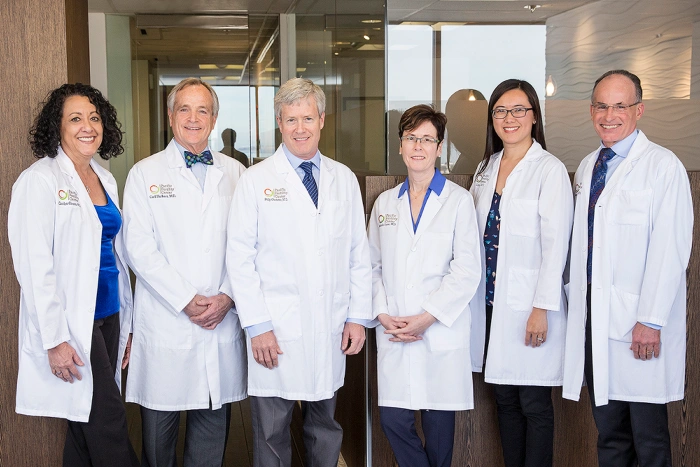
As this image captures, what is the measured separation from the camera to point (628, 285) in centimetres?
249

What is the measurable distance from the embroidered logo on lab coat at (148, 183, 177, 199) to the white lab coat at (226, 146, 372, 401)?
0.89 feet

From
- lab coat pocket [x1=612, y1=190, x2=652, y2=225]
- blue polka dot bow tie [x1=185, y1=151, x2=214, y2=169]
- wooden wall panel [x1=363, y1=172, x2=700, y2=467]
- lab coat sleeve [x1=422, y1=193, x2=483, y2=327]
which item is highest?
blue polka dot bow tie [x1=185, y1=151, x2=214, y2=169]

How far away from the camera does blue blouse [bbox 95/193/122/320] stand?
248 centimetres

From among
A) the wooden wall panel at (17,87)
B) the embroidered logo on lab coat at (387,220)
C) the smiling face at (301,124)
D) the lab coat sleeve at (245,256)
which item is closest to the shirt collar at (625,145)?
the embroidered logo on lab coat at (387,220)

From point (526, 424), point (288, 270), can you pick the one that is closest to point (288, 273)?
point (288, 270)

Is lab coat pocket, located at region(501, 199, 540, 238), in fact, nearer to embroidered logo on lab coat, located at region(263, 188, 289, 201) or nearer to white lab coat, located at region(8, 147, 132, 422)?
embroidered logo on lab coat, located at region(263, 188, 289, 201)

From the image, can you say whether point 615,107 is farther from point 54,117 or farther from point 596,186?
point 54,117

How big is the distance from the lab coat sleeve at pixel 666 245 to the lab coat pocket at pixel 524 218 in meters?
0.41

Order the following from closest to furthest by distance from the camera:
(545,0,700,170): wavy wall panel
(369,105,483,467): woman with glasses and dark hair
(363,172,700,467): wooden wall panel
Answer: (369,105,483,467): woman with glasses and dark hair, (363,172,700,467): wooden wall panel, (545,0,700,170): wavy wall panel

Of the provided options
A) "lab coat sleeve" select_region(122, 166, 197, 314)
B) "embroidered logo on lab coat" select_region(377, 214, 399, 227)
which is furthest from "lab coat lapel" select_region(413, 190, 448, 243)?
"lab coat sleeve" select_region(122, 166, 197, 314)

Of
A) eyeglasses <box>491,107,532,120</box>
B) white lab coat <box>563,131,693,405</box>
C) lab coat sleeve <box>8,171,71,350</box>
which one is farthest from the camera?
eyeglasses <box>491,107,532,120</box>

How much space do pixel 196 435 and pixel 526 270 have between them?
4.74 feet

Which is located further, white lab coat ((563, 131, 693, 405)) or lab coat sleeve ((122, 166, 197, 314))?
lab coat sleeve ((122, 166, 197, 314))

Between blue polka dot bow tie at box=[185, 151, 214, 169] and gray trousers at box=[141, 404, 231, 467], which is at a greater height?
blue polka dot bow tie at box=[185, 151, 214, 169]
